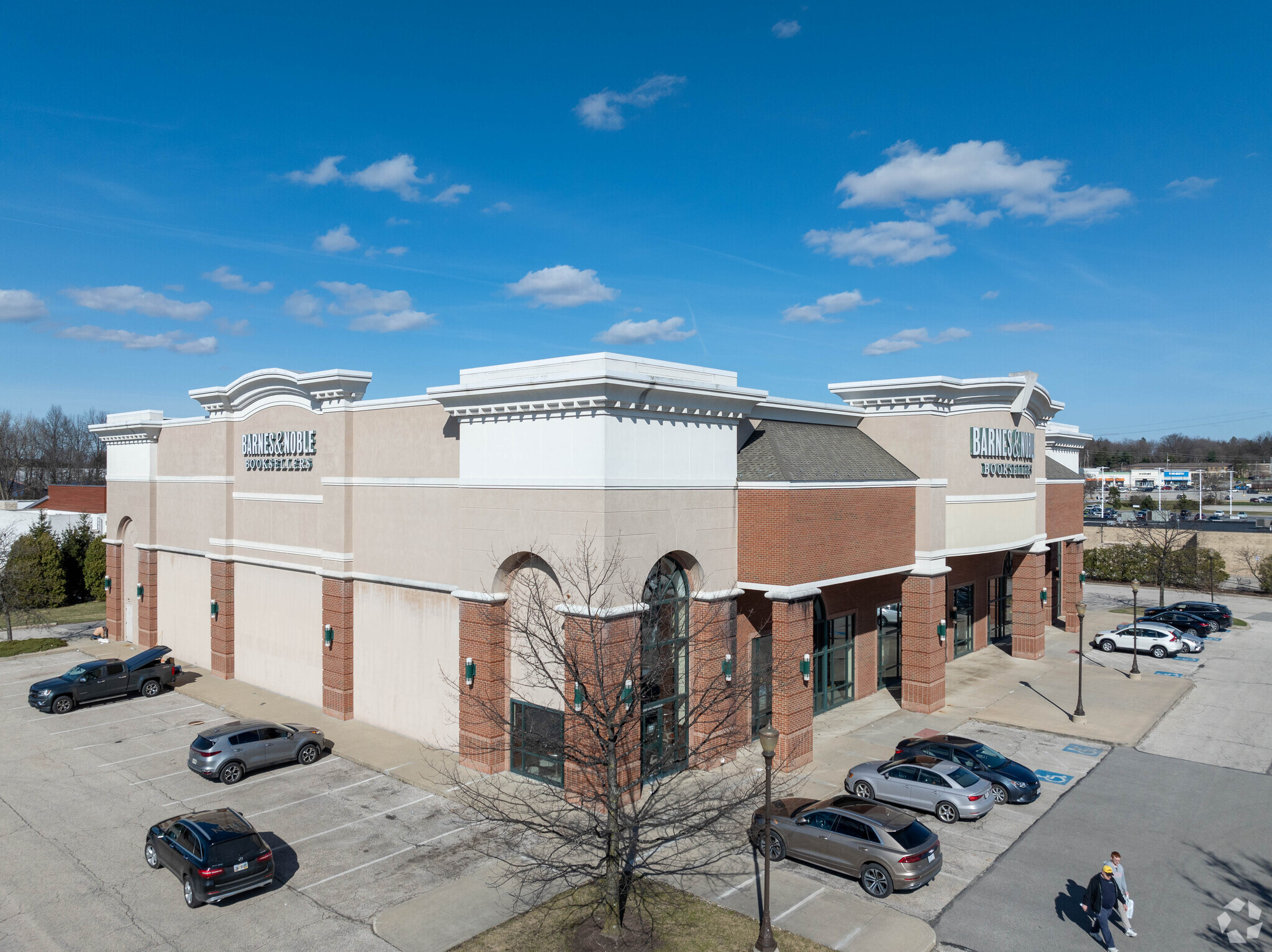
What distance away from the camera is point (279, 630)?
104 ft

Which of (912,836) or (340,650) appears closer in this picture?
(912,836)

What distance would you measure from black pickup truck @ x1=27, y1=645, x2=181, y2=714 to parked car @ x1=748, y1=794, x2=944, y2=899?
1013 inches

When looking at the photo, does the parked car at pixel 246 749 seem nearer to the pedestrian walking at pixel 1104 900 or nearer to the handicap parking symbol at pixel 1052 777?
the pedestrian walking at pixel 1104 900

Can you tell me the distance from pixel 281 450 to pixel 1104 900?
2902 cm

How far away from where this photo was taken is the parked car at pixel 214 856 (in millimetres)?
16125

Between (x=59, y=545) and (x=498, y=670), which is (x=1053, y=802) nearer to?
(x=498, y=670)

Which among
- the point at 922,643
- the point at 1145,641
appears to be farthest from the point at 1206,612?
the point at 922,643

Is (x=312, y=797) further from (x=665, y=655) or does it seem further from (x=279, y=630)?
(x=279, y=630)

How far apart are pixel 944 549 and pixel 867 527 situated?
15.6ft

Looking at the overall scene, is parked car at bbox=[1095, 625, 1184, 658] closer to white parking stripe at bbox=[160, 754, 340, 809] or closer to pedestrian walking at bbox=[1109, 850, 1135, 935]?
pedestrian walking at bbox=[1109, 850, 1135, 935]

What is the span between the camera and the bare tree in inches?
568

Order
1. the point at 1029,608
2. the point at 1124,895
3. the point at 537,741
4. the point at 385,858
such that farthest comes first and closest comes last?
the point at 1029,608 < the point at 537,741 < the point at 385,858 < the point at 1124,895

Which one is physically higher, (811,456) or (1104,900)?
(811,456)

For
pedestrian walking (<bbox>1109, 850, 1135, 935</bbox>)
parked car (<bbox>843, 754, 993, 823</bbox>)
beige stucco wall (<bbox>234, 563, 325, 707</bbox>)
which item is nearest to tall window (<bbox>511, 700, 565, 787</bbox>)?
parked car (<bbox>843, 754, 993, 823</bbox>)
